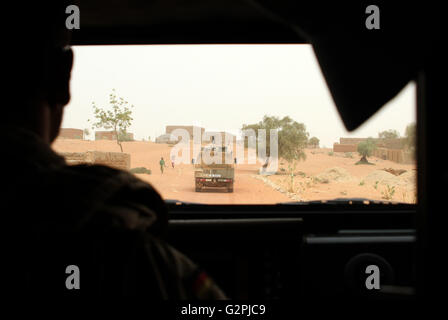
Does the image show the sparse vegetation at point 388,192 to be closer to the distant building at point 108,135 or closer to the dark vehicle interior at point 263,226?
the dark vehicle interior at point 263,226

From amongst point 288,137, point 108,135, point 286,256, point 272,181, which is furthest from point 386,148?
point 108,135

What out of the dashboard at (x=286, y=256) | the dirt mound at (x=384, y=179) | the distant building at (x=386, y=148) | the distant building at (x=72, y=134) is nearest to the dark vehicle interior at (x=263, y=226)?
the dashboard at (x=286, y=256)

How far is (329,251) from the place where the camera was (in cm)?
225

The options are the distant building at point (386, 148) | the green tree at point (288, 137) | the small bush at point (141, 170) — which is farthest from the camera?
the green tree at point (288, 137)

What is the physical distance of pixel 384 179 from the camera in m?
2.67

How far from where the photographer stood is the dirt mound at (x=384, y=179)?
2.65 m

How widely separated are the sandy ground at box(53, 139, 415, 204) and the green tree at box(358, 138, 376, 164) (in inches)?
2.6

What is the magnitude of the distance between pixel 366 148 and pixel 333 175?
36 cm

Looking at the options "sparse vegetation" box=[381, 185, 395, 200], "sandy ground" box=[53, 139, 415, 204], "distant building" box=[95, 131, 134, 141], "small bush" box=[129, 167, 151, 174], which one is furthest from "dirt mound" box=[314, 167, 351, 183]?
"distant building" box=[95, 131, 134, 141]

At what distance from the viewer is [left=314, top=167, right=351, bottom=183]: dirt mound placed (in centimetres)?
278

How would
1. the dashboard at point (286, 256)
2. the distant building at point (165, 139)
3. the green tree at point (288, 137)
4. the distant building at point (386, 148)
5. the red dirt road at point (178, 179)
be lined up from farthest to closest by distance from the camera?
the distant building at point (165, 139) → the green tree at point (288, 137) → the red dirt road at point (178, 179) → the distant building at point (386, 148) → the dashboard at point (286, 256)

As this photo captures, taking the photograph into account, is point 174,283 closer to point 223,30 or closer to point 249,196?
point 249,196

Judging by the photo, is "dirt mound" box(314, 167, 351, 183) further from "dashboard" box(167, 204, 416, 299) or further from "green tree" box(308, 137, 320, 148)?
"dashboard" box(167, 204, 416, 299)
